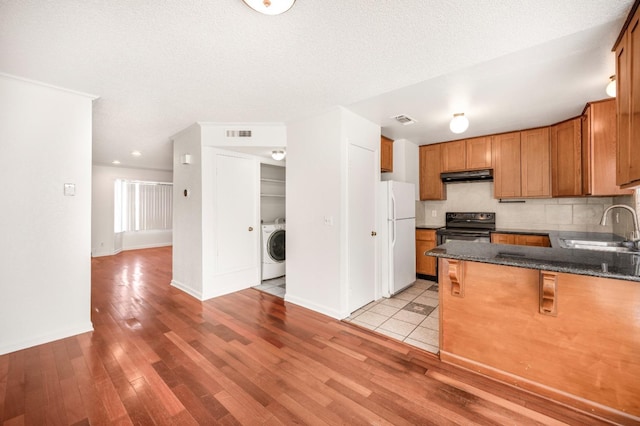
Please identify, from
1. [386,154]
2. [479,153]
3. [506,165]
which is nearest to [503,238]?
[506,165]

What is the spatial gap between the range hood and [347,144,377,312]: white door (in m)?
1.79

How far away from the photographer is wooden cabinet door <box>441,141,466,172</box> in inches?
173

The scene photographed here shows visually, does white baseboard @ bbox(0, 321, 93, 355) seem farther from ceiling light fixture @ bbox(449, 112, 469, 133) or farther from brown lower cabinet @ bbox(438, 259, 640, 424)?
ceiling light fixture @ bbox(449, 112, 469, 133)

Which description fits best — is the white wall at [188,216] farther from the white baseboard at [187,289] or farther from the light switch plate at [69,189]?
the light switch plate at [69,189]

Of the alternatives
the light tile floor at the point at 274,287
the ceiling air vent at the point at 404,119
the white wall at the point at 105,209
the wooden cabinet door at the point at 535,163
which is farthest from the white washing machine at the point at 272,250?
the white wall at the point at 105,209

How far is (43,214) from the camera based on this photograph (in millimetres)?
2484

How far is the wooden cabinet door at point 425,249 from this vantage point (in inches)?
171

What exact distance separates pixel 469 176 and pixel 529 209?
1.03 metres

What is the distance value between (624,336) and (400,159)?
3.28 m

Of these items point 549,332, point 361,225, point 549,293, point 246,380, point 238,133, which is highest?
point 238,133

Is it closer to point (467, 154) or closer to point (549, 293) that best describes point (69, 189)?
point (549, 293)

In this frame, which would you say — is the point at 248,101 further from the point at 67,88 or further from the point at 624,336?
the point at 624,336

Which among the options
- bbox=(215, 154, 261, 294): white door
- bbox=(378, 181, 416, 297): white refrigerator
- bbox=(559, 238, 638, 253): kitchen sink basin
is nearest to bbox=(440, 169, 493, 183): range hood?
bbox=(378, 181, 416, 297): white refrigerator

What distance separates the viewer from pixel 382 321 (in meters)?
2.89
